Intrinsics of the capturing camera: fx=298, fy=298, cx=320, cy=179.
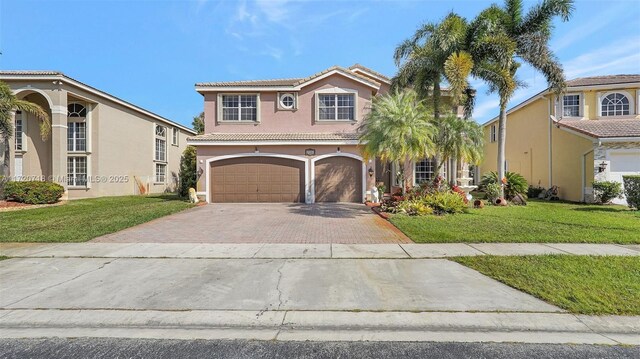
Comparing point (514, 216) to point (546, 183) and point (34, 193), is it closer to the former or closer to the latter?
point (546, 183)

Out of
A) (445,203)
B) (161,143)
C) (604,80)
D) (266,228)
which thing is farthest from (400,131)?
(161,143)

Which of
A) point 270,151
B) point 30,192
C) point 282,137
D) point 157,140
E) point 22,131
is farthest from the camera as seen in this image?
point 157,140

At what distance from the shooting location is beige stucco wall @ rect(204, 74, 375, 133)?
18109mm

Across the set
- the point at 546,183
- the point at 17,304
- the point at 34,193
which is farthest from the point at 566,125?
the point at 34,193

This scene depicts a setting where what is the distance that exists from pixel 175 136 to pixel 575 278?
32.0 metres

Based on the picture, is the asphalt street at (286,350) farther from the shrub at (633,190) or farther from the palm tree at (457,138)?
the shrub at (633,190)

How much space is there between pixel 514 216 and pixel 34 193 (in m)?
23.4

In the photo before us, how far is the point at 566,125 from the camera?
18328 millimetres

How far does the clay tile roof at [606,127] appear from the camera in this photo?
16.1 meters

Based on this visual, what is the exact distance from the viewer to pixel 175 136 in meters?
30.1

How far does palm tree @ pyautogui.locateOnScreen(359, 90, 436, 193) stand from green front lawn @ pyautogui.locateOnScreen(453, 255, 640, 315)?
604cm

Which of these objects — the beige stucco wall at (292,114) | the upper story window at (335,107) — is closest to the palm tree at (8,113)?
the beige stucco wall at (292,114)

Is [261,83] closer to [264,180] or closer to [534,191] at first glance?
[264,180]

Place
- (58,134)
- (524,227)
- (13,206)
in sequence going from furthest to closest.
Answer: (58,134)
(13,206)
(524,227)
